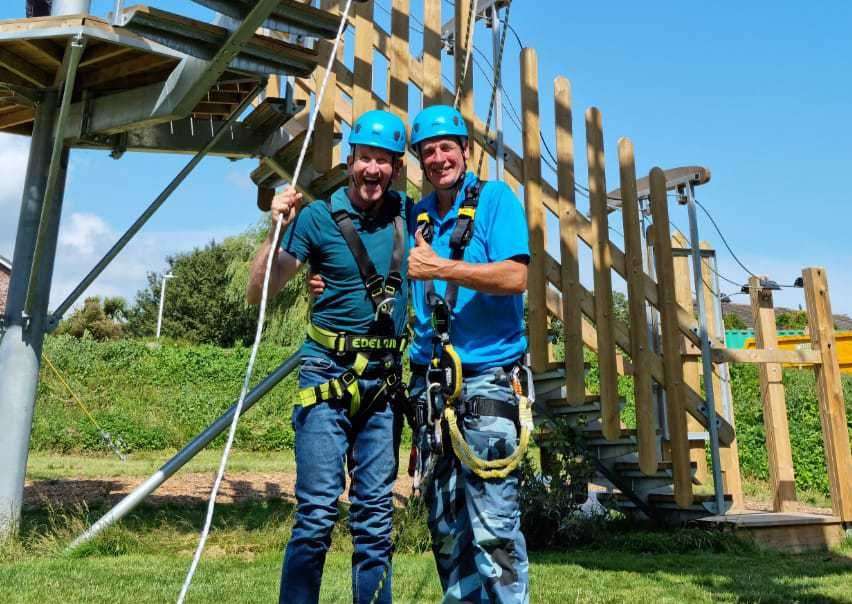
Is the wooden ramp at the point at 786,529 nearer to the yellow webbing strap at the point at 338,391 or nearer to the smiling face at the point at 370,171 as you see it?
the yellow webbing strap at the point at 338,391

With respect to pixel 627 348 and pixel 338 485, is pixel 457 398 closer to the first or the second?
pixel 338 485

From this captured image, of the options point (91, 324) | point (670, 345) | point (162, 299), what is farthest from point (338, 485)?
point (162, 299)

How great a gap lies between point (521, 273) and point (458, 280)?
0.26m

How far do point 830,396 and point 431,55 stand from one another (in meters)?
4.63

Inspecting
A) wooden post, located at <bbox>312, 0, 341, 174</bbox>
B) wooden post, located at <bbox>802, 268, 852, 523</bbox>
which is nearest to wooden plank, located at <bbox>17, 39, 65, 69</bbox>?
wooden post, located at <bbox>312, 0, 341, 174</bbox>

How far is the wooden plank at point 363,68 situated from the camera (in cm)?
586

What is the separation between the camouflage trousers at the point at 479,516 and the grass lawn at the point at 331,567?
1.54 meters

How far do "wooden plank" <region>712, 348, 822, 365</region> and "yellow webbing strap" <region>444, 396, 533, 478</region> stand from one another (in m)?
4.10

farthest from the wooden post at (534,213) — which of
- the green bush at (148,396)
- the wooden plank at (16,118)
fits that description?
the green bush at (148,396)

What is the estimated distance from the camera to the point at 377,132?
323cm

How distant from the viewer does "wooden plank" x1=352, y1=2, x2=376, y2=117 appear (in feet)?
19.2

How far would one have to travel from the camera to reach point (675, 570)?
528 centimetres

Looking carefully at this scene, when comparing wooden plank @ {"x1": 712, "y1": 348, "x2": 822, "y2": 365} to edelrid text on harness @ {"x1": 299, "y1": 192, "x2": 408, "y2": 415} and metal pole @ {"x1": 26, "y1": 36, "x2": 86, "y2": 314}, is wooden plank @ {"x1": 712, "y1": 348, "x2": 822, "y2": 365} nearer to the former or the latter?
edelrid text on harness @ {"x1": 299, "y1": 192, "x2": 408, "y2": 415}

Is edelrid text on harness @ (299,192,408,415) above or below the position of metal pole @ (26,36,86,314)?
below
